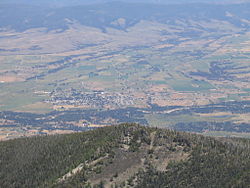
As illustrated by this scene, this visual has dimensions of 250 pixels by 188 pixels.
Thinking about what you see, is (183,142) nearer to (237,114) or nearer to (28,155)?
(28,155)

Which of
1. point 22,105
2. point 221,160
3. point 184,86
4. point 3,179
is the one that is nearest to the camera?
point 221,160

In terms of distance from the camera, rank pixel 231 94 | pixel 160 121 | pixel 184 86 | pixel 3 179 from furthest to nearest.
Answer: pixel 184 86, pixel 231 94, pixel 160 121, pixel 3 179

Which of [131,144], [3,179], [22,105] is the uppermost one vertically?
[131,144]

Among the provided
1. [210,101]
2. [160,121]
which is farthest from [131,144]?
[210,101]

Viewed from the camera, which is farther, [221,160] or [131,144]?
[131,144]

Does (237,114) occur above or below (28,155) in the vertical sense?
below

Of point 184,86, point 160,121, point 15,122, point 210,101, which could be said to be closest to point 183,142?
point 160,121

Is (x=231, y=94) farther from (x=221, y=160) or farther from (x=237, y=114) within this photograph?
(x=221, y=160)
